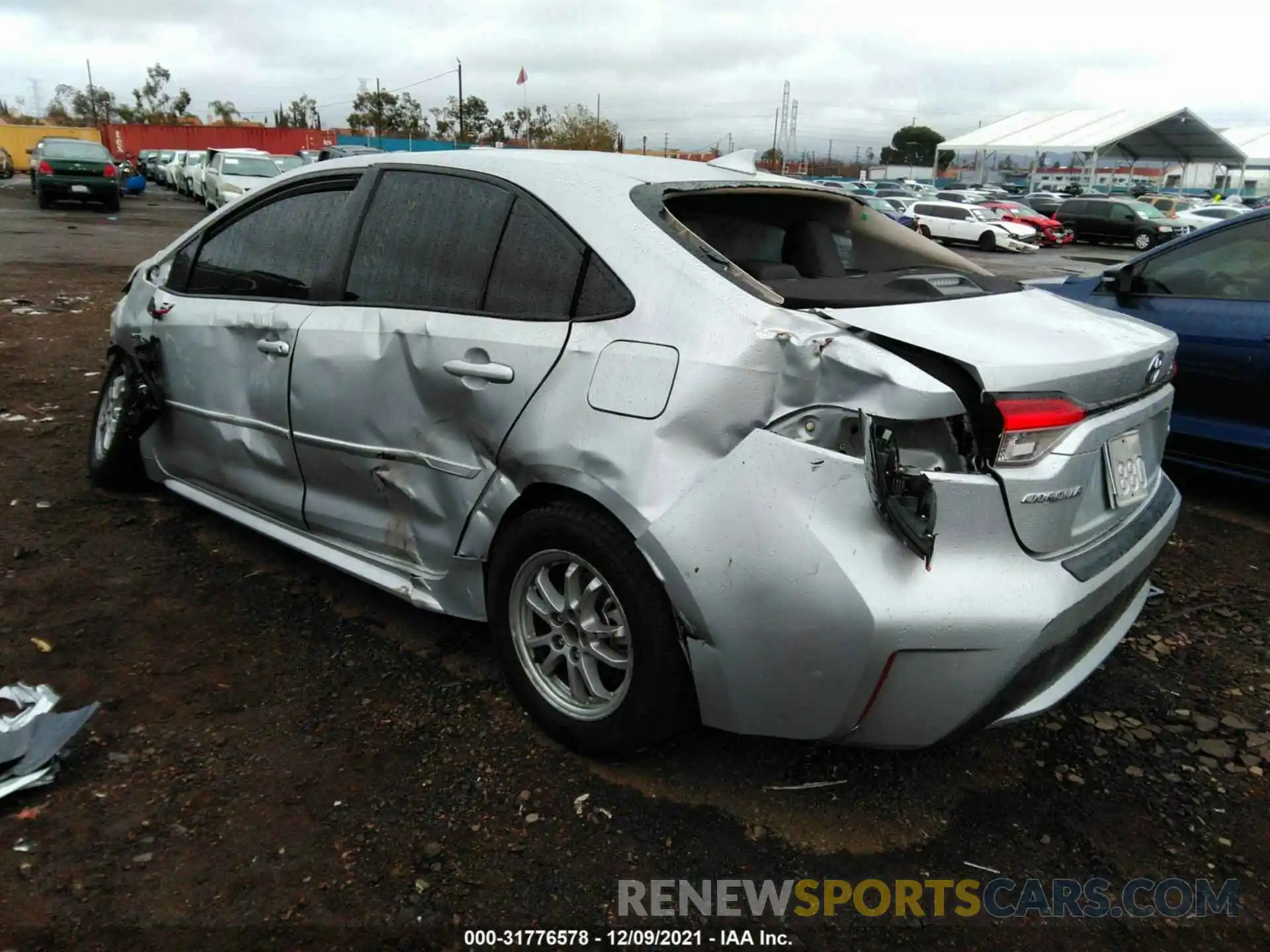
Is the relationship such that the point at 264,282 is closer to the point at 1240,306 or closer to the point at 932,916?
the point at 932,916

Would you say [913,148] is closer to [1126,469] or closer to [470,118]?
[470,118]

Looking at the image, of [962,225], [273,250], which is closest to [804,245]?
[273,250]

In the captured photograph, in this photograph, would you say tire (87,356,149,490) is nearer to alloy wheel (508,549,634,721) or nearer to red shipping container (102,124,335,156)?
alloy wheel (508,549,634,721)

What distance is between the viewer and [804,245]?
123 inches

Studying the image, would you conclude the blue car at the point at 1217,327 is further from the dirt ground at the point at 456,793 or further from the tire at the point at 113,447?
the tire at the point at 113,447

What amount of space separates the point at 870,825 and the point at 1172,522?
131 centimetres

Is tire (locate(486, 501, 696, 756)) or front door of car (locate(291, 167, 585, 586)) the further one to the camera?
front door of car (locate(291, 167, 585, 586))

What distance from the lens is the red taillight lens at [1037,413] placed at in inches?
82.4

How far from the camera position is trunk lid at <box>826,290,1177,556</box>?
2123mm

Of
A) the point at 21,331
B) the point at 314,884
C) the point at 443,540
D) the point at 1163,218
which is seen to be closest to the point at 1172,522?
the point at 443,540

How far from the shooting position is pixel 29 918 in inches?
80.0

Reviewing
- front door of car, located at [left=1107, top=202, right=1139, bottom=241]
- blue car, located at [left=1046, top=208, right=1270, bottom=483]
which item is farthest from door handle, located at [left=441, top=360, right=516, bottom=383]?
front door of car, located at [left=1107, top=202, right=1139, bottom=241]

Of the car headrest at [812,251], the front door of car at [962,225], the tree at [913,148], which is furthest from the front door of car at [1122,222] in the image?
the tree at [913,148]

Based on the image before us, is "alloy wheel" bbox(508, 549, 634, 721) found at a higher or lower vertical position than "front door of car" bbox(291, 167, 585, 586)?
lower
